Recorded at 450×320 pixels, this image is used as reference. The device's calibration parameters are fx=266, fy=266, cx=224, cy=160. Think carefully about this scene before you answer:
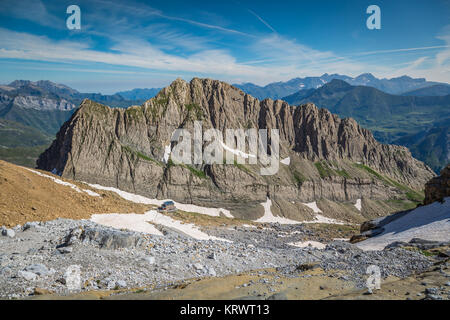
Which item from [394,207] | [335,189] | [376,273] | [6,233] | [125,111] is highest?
[125,111]

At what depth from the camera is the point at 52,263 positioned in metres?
20.5

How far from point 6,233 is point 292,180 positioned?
123 meters

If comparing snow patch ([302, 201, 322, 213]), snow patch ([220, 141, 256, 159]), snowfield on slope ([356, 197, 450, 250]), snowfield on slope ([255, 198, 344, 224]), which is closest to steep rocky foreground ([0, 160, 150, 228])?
snowfield on slope ([356, 197, 450, 250])

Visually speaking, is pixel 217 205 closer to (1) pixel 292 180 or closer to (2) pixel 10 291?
(1) pixel 292 180

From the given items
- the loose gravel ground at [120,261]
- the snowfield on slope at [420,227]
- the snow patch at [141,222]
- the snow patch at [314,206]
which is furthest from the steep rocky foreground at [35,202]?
the snow patch at [314,206]

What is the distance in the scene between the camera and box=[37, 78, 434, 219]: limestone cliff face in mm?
104062

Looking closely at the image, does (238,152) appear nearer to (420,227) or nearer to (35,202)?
(420,227)

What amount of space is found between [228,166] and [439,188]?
81967 millimetres

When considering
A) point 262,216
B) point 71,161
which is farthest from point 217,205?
point 71,161

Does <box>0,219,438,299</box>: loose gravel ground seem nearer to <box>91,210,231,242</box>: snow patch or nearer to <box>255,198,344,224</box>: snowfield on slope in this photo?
<box>91,210,231,242</box>: snow patch

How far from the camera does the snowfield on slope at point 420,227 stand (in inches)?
1481

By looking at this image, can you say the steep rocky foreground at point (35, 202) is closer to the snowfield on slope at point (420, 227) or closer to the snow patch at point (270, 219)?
the snowfield on slope at point (420, 227)
